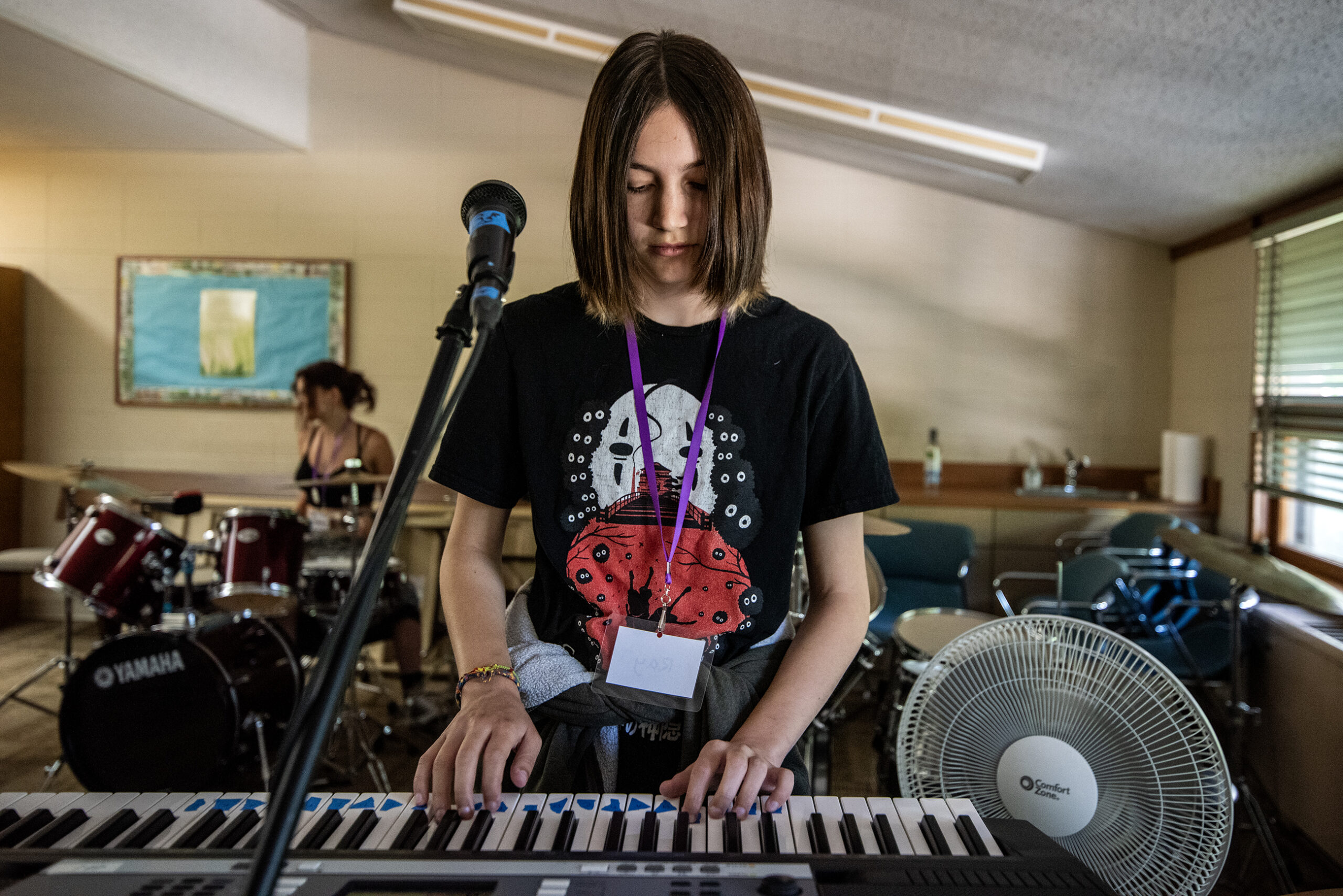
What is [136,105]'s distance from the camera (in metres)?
4.26

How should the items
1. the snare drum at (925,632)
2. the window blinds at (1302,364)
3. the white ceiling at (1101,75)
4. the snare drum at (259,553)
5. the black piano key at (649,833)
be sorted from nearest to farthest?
the black piano key at (649,833) → the white ceiling at (1101,75) → the snare drum at (925,632) → the snare drum at (259,553) → the window blinds at (1302,364)

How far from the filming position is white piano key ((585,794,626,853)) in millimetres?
723

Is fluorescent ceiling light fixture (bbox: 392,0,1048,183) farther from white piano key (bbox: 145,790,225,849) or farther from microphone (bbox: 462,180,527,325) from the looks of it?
white piano key (bbox: 145,790,225,849)

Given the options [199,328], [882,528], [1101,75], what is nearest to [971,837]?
[882,528]

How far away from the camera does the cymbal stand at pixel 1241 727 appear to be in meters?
2.52

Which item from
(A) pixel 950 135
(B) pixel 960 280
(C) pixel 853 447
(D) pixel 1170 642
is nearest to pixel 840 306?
(B) pixel 960 280

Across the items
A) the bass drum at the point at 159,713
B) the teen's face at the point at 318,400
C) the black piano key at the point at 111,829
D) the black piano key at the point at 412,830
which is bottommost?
the bass drum at the point at 159,713

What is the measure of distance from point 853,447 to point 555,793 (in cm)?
50

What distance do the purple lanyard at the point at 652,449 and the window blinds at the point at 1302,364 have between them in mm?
3030

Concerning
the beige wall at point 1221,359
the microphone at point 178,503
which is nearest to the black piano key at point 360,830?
the microphone at point 178,503

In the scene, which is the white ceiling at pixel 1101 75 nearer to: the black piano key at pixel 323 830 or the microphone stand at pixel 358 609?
the microphone stand at pixel 358 609

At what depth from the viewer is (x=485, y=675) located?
2.99 ft

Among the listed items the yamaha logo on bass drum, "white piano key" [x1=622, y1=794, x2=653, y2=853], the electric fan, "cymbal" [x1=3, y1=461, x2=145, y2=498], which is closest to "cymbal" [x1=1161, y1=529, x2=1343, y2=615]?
the electric fan

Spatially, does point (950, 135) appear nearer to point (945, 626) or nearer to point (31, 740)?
point (945, 626)
